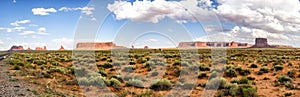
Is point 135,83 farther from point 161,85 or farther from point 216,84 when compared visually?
point 216,84

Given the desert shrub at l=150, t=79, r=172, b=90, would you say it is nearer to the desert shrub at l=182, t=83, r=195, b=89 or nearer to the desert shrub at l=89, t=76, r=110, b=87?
the desert shrub at l=182, t=83, r=195, b=89

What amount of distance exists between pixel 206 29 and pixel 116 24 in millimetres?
5829

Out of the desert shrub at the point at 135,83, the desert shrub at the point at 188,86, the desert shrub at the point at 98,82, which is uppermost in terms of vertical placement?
the desert shrub at the point at 98,82

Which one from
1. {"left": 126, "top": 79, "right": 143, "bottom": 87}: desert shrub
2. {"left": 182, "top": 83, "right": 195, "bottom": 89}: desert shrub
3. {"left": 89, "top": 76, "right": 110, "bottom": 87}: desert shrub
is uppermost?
{"left": 89, "top": 76, "right": 110, "bottom": 87}: desert shrub

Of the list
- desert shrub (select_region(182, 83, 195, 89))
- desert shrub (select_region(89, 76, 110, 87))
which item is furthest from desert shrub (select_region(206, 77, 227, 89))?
desert shrub (select_region(89, 76, 110, 87))

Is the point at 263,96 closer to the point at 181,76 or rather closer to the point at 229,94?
→ the point at 229,94

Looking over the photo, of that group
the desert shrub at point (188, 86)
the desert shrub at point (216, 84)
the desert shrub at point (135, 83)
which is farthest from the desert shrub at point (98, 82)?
the desert shrub at point (216, 84)

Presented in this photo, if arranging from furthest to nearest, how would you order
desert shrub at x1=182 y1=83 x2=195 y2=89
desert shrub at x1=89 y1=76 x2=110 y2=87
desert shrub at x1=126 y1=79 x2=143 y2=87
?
desert shrub at x1=126 y1=79 x2=143 y2=87 < desert shrub at x1=182 y1=83 x2=195 y2=89 < desert shrub at x1=89 y1=76 x2=110 y2=87

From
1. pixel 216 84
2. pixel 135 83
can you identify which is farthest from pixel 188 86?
pixel 135 83

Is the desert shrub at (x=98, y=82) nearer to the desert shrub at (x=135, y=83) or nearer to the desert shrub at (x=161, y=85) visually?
the desert shrub at (x=135, y=83)

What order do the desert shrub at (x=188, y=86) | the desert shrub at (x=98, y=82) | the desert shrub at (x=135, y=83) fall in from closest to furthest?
the desert shrub at (x=98, y=82), the desert shrub at (x=188, y=86), the desert shrub at (x=135, y=83)

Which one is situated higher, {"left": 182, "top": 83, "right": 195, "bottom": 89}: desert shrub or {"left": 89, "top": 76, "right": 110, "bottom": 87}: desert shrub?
{"left": 89, "top": 76, "right": 110, "bottom": 87}: desert shrub

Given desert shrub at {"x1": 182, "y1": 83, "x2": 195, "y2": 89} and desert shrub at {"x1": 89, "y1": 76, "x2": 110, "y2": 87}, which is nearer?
desert shrub at {"x1": 89, "y1": 76, "x2": 110, "y2": 87}

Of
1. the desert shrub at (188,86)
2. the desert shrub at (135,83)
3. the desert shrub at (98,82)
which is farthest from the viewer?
the desert shrub at (135,83)
